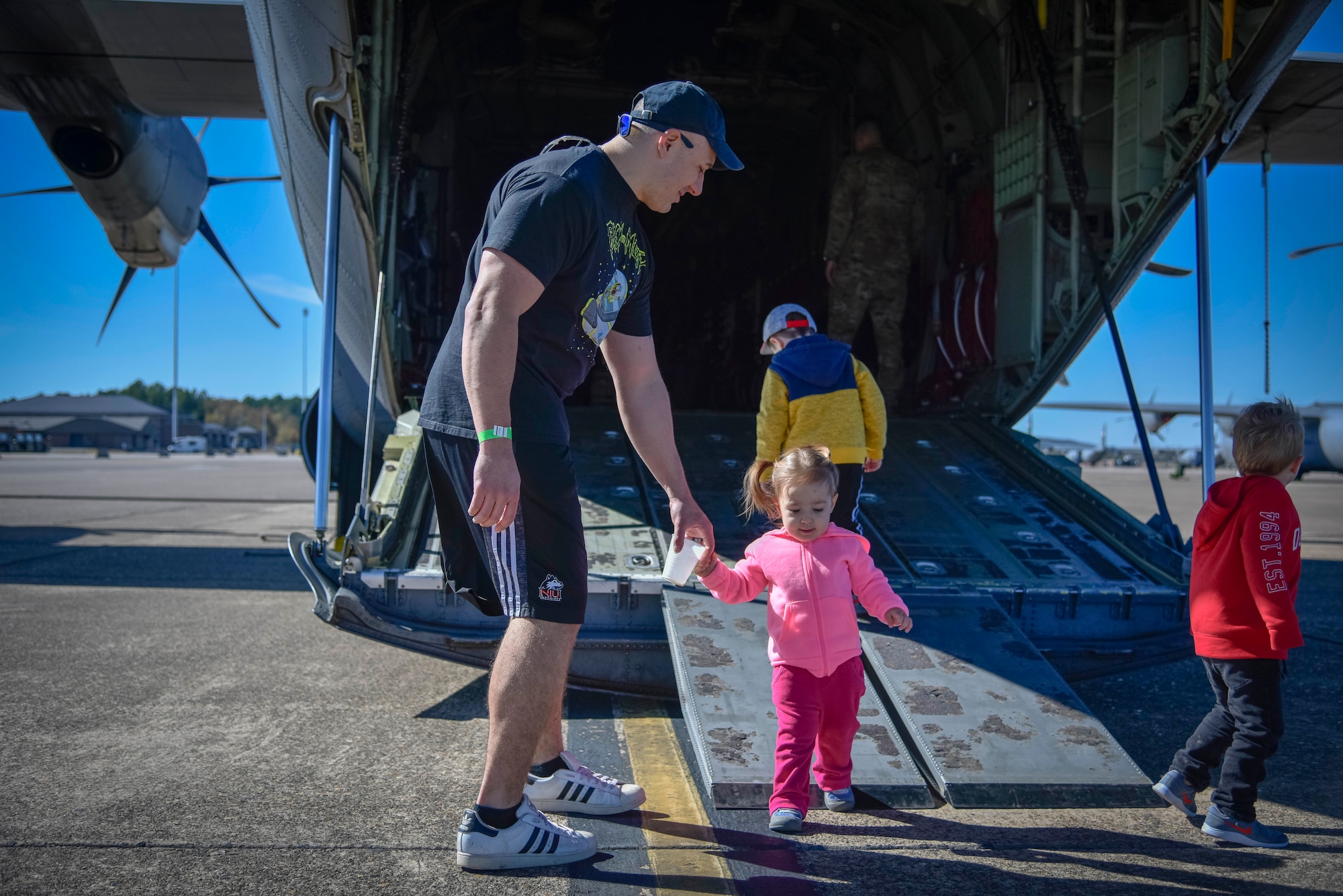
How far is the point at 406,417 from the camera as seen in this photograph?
5.39m

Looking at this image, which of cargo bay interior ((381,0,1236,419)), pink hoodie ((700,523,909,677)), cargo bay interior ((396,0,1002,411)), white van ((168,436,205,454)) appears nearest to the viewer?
pink hoodie ((700,523,909,677))

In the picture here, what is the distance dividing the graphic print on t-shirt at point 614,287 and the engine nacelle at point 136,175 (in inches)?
285

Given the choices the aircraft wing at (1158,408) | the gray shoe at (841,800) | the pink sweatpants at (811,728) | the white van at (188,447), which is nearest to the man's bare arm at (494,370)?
the pink sweatpants at (811,728)

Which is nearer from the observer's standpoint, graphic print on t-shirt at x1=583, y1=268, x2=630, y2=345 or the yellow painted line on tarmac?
the yellow painted line on tarmac

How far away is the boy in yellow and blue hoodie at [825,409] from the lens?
3.55 m

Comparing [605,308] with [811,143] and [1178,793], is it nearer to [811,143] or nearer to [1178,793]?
[1178,793]

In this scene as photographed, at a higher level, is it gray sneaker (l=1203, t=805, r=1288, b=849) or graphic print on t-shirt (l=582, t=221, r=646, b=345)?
graphic print on t-shirt (l=582, t=221, r=646, b=345)

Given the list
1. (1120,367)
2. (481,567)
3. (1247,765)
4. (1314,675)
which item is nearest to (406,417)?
(481,567)

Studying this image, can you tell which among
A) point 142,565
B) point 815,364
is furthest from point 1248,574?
point 142,565

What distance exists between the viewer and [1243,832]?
2.33 meters

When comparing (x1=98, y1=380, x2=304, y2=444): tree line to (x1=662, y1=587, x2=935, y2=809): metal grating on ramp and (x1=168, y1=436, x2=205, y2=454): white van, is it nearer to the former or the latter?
(x1=168, y1=436, x2=205, y2=454): white van

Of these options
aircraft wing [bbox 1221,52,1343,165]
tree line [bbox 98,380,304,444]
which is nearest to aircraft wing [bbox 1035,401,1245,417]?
aircraft wing [bbox 1221,52,1343,165]

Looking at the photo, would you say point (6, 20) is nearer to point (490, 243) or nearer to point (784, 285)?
point (784, 285)

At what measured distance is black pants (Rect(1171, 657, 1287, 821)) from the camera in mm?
2350
